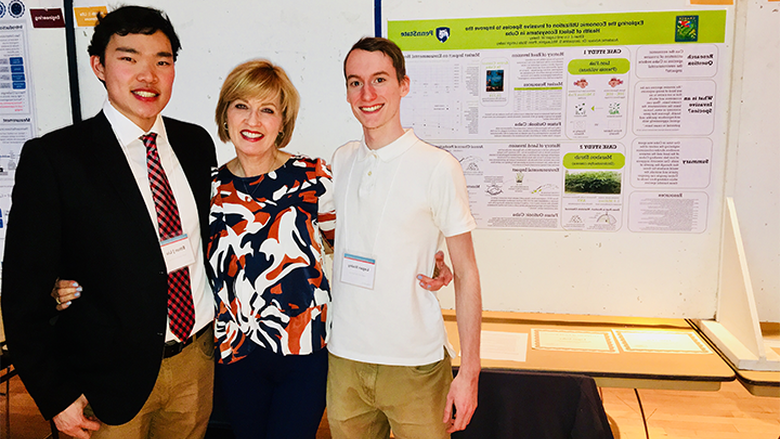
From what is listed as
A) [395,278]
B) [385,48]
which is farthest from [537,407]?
[385,48]

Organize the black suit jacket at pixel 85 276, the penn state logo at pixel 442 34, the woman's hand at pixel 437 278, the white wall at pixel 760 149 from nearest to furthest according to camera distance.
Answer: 1. the black suit jacket at pixel 85 276
2. the woman's hand at pixel 437 278
3. the white wall at pixel 760 149
4. the penn state logo at pixel 442 34

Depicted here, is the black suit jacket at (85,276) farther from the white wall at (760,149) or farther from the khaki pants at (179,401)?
the white wall at (760,149)

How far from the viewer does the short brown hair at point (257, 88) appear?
161 centimetres

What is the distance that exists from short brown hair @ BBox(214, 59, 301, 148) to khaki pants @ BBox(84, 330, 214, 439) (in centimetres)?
74

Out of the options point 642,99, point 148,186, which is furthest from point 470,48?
point 148,186

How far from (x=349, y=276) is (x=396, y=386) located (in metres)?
0.36

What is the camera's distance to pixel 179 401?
5.27ft

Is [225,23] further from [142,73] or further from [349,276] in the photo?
[349,276]

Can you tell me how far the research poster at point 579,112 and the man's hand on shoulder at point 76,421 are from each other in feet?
5.62

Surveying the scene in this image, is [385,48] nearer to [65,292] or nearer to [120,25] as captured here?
[120,25]

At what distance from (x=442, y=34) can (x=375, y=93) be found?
39.9 inches

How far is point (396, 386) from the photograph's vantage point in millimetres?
1541

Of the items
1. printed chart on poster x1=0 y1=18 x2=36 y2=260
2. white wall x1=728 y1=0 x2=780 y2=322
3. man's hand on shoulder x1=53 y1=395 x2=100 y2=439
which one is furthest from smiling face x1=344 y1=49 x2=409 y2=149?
printed chart on poster x1=0 y1=18 x2=36 y2=260

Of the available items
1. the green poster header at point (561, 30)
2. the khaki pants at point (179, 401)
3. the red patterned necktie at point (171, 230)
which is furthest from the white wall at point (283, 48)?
the khaki pants at point (179, 401)
